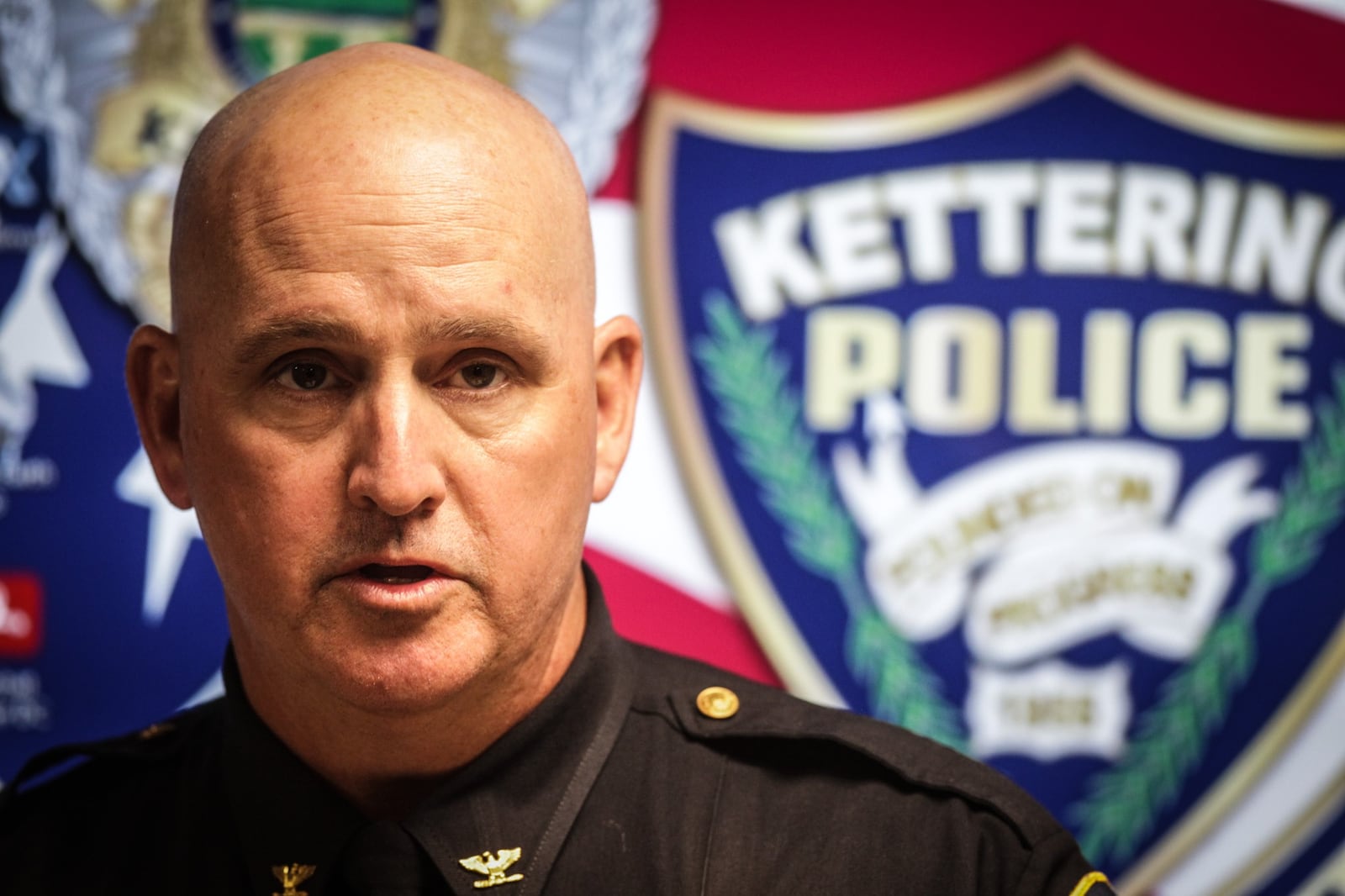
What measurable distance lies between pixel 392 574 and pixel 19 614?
133cm

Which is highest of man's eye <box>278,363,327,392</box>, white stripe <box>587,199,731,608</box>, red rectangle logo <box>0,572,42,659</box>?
man's eye <box>278,363,327,392</box>

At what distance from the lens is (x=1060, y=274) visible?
2.04 metres

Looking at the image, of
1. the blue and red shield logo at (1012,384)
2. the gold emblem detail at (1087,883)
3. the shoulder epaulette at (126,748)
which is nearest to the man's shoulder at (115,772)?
the shoulder epaulette at (126,748)

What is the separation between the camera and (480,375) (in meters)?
1.06

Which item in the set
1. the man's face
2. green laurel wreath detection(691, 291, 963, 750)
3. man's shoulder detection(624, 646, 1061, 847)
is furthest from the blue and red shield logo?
the man's face

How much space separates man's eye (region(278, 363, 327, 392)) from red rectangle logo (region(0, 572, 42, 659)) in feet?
4.11

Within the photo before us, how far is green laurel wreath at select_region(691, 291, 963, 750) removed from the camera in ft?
6.70

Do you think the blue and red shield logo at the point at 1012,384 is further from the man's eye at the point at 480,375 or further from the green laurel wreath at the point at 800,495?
the man's eye at the point at 480,375

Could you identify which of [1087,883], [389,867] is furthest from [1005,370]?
[389,867]

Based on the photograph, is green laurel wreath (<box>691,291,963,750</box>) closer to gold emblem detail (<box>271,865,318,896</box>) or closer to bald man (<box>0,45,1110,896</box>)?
bald man (<box>0,45,1110,896</box>)

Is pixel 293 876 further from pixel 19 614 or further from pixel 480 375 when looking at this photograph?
pixel 19 614

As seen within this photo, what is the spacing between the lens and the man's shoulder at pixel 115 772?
4.27 feet

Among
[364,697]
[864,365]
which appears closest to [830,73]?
[864,365]

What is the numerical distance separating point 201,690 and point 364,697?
3.89 feet
